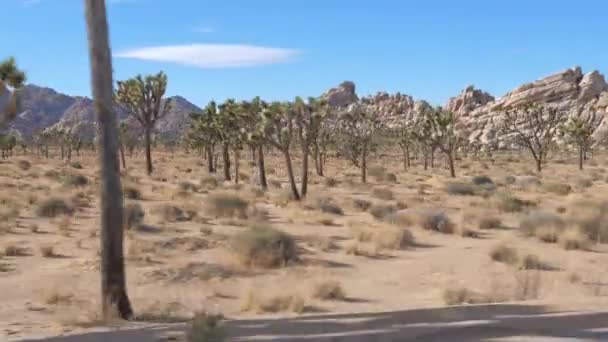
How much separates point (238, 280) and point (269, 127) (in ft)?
57.8

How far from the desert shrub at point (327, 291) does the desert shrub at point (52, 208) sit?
12.3m

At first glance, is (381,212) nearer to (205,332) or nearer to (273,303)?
(273,303)

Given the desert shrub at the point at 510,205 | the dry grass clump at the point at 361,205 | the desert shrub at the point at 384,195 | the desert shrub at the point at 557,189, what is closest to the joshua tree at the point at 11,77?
the dry grass clump at the point at 361,205

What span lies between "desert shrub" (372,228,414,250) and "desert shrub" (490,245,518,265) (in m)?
2.33

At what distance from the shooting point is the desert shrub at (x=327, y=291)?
10586mm

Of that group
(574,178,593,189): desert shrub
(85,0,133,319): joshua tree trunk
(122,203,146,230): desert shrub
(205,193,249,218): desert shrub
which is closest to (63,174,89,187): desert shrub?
(205,193,249,218): desert shrub

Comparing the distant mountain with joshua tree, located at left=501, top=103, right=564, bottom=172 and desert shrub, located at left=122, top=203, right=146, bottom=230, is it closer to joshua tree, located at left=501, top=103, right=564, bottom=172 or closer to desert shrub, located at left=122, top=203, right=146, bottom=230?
joshua tree, located at left=501, top=103, right=564, bottom=172

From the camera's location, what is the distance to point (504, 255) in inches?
552

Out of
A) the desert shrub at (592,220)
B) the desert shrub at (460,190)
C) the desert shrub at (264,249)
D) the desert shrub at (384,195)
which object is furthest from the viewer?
the desert shrub at (460,190)

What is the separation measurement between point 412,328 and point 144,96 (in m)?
32.0

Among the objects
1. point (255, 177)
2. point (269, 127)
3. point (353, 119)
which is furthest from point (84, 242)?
point (353, 119)

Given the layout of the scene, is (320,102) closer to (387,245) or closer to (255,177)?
(255,177)

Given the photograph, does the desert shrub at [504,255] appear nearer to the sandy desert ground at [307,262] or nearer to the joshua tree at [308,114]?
the sandy desert ground at [307,262]

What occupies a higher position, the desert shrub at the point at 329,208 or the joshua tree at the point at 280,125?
the joshua tree at the point at 280,125
